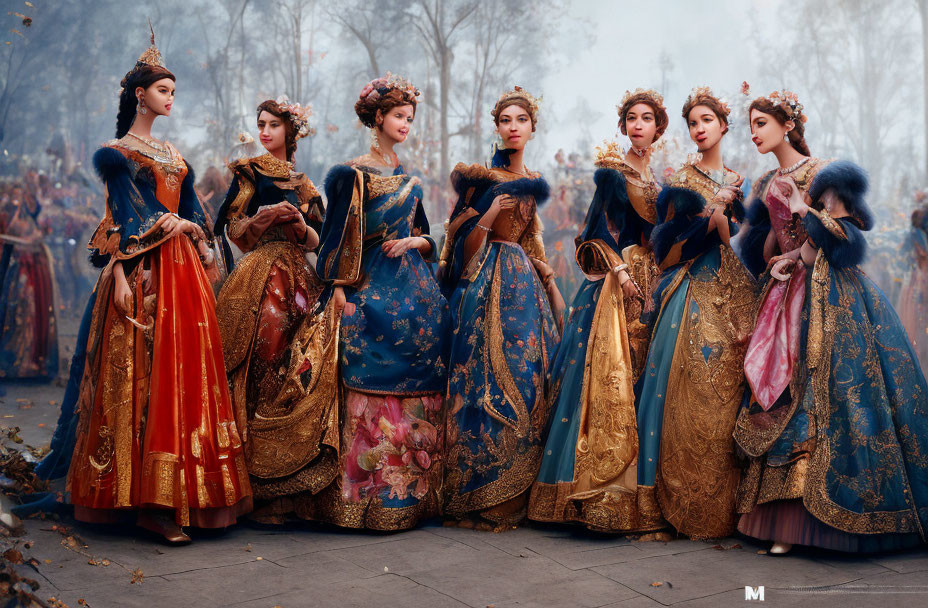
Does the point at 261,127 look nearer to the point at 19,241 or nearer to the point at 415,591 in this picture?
the point at 415,591

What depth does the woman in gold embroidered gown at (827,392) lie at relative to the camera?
394 centimetres

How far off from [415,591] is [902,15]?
7.98m

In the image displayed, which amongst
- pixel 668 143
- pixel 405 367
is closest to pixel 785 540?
pixel 405 367

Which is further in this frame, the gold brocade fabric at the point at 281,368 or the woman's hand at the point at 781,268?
the gold brocade fabric at the point at 281,368

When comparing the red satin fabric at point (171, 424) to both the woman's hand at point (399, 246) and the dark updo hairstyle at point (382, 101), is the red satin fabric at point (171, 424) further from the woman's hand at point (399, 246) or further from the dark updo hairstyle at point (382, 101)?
the dark updo hairstyle at point (382, 101)

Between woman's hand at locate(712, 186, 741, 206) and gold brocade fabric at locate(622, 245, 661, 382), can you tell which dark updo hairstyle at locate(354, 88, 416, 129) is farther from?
woman's hand at locate(712, 186, 741, 206)

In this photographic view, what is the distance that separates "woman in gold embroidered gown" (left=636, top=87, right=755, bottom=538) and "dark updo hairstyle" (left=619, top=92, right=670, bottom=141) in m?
0.22

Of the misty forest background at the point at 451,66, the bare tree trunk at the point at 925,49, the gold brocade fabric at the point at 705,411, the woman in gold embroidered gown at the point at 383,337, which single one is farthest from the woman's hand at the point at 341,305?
the bare tree trunk at the point at 925,49

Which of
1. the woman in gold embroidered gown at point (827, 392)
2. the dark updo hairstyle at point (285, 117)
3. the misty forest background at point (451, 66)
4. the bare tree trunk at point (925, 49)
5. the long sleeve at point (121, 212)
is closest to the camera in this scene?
the woman in gold embroidered gown at point (827, 392)

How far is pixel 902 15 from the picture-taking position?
8.67 m

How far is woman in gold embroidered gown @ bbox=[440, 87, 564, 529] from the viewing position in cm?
453

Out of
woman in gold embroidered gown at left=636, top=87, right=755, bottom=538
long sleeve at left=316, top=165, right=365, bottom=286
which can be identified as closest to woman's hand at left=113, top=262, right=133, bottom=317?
long sleeve at left=316, top=165, right=365, bottom=286

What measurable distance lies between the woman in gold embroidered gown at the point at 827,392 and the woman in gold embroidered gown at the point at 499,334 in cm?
109

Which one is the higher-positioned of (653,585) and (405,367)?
(405,367)
